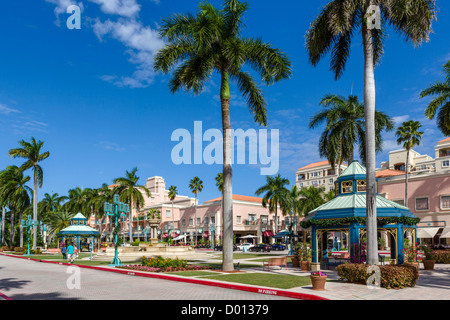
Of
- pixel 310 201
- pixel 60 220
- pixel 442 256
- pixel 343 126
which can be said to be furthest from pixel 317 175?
pixel 442 256

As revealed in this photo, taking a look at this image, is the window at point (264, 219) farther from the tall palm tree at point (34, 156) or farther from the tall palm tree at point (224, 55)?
the tall palm tree at point (224, 55)

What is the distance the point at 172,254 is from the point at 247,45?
2571 cm

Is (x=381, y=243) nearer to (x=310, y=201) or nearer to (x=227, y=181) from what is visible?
(x=310, y=201)

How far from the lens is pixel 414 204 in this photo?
53.0m

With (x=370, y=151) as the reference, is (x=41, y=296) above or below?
below

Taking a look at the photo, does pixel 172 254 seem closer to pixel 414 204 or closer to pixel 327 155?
pixel 327 155

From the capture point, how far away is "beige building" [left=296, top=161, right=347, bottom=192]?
108 m

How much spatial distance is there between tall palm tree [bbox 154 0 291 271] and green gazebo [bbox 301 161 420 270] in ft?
17.8

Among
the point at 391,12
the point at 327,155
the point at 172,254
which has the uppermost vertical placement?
the point at 391,12

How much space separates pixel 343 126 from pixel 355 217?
63.0 feet

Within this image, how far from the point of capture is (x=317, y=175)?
11300 cm

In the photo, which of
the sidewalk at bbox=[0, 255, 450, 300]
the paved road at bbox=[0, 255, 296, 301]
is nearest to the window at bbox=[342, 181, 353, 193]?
the sidewalk at bbox=[0, 255, 450, 300]
